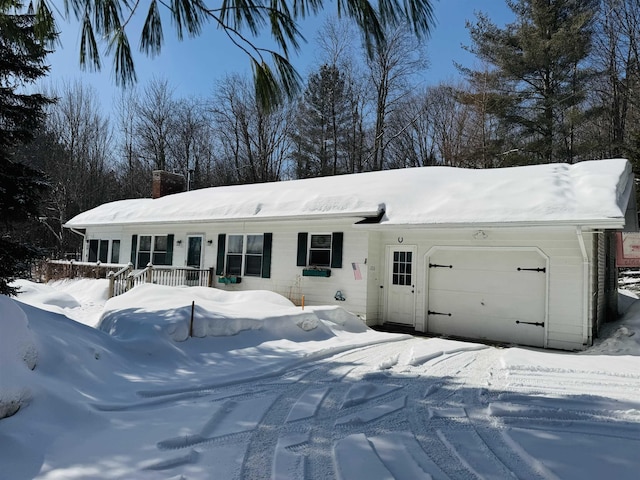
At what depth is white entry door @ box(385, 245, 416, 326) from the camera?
9.75m

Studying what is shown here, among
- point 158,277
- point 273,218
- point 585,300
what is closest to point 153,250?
point 158,277

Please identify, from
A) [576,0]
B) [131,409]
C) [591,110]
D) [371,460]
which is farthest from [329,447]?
[576,0]

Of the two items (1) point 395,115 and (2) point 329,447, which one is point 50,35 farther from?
(1) point 395,115

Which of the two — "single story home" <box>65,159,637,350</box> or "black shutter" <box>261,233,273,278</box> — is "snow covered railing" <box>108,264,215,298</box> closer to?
"single story home" <box>65,159,637,350</box>

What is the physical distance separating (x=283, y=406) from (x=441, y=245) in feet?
20.6

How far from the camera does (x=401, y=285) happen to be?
9938 mm

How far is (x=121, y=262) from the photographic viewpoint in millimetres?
15344

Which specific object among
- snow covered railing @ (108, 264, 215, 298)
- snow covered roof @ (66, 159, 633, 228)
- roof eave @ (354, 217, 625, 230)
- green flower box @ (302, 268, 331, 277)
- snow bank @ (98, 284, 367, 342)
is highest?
snow covered roof @ (66, 159, 633, 228)

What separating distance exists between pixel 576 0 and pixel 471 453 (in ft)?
72.3

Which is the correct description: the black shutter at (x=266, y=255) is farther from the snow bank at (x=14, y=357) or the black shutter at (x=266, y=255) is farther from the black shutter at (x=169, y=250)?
the snow bank at (x=14, y=357)

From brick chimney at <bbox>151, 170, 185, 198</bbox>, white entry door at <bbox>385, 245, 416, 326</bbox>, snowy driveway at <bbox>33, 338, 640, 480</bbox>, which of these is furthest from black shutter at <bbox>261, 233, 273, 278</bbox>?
brick chimney at <bbox>151, 170, 185, 198</bbox>

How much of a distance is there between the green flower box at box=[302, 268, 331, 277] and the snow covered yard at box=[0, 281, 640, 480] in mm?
3320

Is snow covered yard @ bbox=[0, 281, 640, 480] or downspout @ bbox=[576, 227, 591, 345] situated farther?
downspout @ bbox=[576, 227, 591, 345]

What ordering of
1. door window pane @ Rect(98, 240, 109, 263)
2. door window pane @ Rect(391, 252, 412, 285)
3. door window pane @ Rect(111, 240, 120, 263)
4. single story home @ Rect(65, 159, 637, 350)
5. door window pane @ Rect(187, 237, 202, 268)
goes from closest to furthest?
single story home @ Rect(65, 159, 637, 350) → door window pane @ Rect(391, 252, 412, 285) → door window pane @ Rect(187, 237, 202, 268) → door window pane @ Rect(111, 240, 120, 263) → door window pane @ Rect(98, 240, 109, 263)
